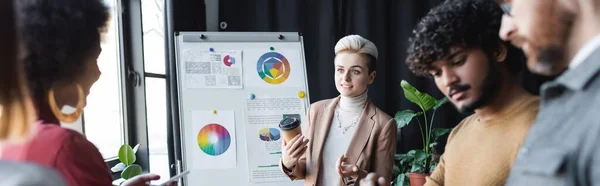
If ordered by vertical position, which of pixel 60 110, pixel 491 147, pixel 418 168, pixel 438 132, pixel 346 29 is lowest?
pixel 418 168

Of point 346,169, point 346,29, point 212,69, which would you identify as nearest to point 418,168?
point 346,29

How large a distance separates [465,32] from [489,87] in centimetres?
15

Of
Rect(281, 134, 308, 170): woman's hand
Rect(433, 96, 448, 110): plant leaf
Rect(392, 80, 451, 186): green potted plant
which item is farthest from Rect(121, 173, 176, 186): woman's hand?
Rect(433, 96, 448, 110): plant leaf

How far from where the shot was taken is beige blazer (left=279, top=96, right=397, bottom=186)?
191 centimetres

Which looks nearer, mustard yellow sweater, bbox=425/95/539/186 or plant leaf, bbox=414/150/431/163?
mustard yellow sweater, bbox=425/95/539/186

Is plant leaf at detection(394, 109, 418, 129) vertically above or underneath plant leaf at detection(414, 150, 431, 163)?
above

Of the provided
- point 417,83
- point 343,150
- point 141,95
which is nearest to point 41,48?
point 343,150

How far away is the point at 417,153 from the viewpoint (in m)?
3.20

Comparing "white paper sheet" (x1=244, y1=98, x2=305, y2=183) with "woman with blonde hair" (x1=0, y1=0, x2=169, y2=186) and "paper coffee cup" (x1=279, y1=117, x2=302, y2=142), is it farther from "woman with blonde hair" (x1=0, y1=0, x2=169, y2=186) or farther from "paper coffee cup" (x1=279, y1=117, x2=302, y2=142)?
"woman with blonde hair" (x1=0, y1=0, x2=169, y2=186)

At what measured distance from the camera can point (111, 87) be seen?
264cm

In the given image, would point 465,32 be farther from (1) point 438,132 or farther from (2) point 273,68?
(1) point 438,132

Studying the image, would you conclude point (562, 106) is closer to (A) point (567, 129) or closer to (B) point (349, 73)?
(A) point (567, 129)

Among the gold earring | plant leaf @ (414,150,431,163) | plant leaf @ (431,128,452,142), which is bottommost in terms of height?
plant leaf @ (414,150,431,163)

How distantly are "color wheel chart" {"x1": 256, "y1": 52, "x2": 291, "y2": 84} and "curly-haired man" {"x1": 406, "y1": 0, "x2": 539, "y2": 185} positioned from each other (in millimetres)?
1521
